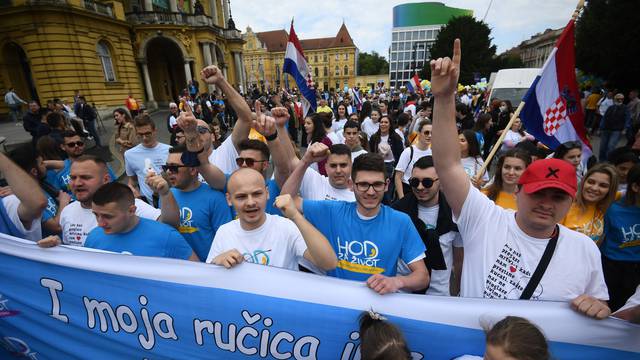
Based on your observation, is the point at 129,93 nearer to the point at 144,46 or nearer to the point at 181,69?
the point at 144,46

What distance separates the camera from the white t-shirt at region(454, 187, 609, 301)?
157cm

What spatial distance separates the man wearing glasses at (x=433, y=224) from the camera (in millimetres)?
2473

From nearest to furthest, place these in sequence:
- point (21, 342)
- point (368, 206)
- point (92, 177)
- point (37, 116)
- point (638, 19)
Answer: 1. point (368, 206)
2. point (21, 342)
3. point (92, 177)
4. point (37, 116)
5. point (638, 19)

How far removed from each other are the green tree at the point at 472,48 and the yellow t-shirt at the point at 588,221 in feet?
146

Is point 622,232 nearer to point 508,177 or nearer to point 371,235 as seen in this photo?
point 508,177

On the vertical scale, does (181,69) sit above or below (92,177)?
above

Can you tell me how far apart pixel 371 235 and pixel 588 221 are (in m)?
2.26

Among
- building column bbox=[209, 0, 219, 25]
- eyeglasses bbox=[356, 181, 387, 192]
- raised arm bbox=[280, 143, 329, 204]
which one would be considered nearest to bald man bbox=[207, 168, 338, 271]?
raised arm bbox=[280, 143, 329, 204]

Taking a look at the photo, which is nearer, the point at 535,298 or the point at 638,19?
the point at 535,298

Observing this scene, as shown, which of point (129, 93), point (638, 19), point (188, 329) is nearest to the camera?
point (188, 329)

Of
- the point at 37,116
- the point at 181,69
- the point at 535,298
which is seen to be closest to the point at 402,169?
the point at 535,298

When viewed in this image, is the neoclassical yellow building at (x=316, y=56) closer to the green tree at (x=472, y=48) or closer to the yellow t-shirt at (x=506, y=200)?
the green tree at (x=472, y=48)

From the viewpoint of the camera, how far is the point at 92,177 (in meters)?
2.50

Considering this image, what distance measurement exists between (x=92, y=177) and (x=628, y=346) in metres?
3.63
